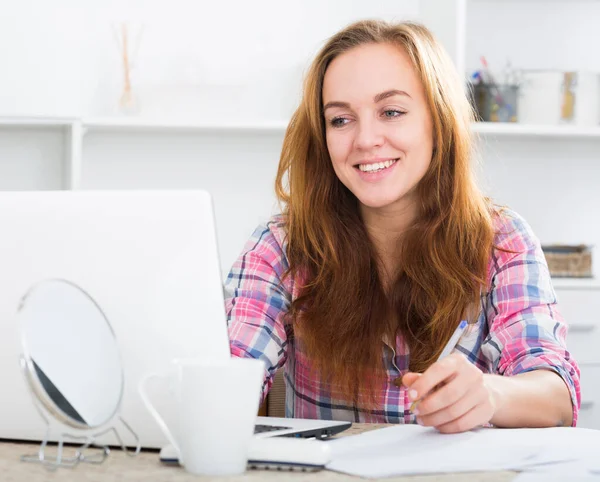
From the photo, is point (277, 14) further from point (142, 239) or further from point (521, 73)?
→ point (142, 239)

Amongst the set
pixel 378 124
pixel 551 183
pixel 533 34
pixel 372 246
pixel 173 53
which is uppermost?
pixel 533 34

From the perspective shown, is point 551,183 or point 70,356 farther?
point 551,183

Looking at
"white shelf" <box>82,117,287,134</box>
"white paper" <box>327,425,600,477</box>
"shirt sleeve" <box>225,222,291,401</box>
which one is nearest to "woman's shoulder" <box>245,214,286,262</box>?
"shirt sleeve" <box>225,222,291,401</box>

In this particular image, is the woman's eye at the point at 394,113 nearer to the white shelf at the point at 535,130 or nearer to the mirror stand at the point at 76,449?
the mirror stand at the point at 76,449

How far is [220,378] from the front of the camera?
0.79 meters

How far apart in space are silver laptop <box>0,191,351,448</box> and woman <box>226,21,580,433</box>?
22.1 inches

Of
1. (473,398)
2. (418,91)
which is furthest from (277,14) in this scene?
(473,398)

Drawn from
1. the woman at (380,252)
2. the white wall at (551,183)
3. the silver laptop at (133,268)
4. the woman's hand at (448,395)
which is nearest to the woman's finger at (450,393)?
the woman's hand at (448,395)

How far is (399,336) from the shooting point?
157 centimetres

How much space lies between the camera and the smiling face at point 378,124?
1.63 m

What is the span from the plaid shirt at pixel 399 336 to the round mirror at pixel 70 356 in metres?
0.57

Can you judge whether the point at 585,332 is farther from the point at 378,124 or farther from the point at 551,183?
the point at 378,124

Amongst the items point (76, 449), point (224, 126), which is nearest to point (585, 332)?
point (224, 126)

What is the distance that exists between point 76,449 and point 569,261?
7.85 ft
